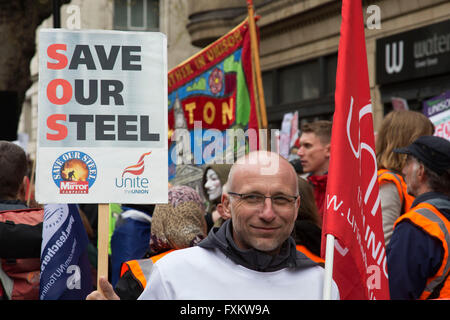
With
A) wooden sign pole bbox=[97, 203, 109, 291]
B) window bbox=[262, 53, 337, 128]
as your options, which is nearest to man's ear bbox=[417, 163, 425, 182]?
wooden sign pole bbox=[97, 203, 109, 291]

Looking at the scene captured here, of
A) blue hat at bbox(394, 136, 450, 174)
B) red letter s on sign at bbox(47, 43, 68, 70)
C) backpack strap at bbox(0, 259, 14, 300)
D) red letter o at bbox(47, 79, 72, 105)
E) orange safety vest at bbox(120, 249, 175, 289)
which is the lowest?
backpack strap at bbox(0, 259, 14, 300)

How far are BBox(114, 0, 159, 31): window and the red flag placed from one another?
23169mm

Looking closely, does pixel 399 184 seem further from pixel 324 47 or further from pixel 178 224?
pixel 324 47

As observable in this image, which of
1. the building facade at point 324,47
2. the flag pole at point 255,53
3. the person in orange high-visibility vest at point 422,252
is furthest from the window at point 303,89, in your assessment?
the person in orange high-visibility vest at point 422,252

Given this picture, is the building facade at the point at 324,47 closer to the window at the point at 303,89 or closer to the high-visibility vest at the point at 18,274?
the window at the point at 303,89

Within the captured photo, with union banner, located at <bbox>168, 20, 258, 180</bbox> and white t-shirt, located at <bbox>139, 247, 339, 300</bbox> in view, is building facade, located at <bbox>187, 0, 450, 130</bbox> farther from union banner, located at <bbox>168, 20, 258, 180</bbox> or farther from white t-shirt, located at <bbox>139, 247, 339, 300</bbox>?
white t-shirt, located at <bbox>139, 247, 339, 300</bbox>

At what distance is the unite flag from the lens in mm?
4105

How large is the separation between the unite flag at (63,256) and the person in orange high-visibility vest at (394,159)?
1678mm

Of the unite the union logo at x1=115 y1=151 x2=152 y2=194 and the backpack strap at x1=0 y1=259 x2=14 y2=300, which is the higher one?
the unite the union logo at x1=115 y1=151 x2=152 y2=194

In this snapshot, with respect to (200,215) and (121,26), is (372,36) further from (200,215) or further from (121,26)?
(121,26)

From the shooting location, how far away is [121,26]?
2597 centimetres
